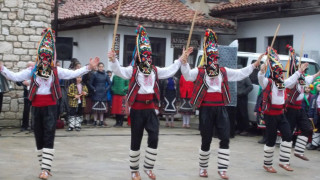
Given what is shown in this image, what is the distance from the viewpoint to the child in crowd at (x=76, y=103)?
14.6 meters

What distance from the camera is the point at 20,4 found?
50.2 ft

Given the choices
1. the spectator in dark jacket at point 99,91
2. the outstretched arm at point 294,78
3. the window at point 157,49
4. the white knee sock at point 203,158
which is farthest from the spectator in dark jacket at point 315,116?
the window at point 157,49

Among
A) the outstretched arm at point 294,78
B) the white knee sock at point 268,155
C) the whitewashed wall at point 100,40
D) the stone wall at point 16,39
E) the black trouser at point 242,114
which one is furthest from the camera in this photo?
the whitewashed wall at point 100,40

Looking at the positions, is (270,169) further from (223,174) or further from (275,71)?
(275,71)

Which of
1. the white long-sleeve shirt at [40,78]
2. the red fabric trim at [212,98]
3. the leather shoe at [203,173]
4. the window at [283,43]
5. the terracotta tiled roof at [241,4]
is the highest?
the terracotta tiled roof at [241,4]

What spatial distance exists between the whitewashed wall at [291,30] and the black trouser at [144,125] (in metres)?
10.6

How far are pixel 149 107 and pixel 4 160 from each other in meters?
3.06

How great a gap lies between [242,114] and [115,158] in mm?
5295

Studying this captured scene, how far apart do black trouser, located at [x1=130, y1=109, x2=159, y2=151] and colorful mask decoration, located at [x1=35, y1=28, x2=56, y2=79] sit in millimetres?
1451

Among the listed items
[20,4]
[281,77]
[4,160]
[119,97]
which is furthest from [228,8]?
[4,160]

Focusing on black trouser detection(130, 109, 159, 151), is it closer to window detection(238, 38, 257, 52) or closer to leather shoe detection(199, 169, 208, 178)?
leather shoe detection(199, 169, 208, 178)

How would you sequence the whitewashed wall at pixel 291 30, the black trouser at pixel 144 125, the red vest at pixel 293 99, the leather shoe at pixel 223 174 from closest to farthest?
the black trouser at pixel 144 125 < the leather shoe at pixel 223 174 < the red vest at pixel 293 99 < the whitewashed wall at pixel 291 30

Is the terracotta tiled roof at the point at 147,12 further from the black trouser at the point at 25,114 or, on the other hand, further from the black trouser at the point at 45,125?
the black trouser at the point at 45,125

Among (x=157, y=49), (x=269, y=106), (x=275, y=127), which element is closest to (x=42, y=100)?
(x=269, y=106)
